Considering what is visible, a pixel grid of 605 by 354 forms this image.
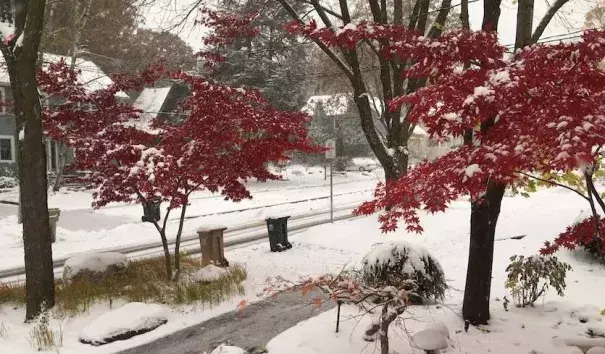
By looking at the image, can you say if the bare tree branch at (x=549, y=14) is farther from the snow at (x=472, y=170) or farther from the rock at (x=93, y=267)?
the rock at (x=93, y=267)

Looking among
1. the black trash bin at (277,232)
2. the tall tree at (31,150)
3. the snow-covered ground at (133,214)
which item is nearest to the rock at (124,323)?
the tall tree at (31,150)

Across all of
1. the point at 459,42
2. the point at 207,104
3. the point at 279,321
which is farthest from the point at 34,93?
the point at 459,42

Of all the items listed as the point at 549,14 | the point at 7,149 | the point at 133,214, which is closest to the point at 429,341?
the point at 549,14

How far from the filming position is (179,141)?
8.27 meters

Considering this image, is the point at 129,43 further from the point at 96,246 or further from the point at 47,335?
the point at 47,335

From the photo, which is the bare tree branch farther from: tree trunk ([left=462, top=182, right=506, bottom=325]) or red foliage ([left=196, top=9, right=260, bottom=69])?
red foliage ([left=196, top=9, right=260, bottom=69])

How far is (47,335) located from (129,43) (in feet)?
128

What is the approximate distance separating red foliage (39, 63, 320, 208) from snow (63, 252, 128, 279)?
1.14m

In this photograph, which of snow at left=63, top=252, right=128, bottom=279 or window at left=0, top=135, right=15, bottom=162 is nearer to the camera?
snow at left=63, top=252, right=128, bottom=279

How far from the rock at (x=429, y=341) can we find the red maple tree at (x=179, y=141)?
4403 mm

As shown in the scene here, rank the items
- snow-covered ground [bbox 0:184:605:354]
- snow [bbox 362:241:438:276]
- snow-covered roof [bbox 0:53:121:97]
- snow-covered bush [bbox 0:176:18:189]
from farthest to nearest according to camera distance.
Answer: snow-covered bush [bbox 0:176:18:189], snow-covered roof [bbox 0:53:121:97], snow [bbox 362:241:438:276], snow-covered ground [bbox 0:184:605:354]

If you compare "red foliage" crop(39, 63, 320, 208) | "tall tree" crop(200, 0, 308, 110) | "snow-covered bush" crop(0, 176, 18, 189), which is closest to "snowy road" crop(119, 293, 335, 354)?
"red foliage" crop(39, 63, 320, 208)

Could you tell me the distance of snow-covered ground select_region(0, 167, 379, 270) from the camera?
13328mm

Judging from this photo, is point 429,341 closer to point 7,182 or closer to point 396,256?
point 396,256
